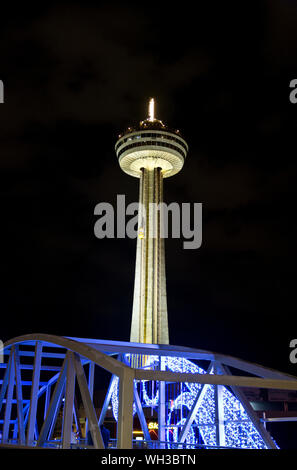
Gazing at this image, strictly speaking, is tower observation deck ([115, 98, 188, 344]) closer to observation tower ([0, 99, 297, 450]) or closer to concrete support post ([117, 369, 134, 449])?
observation tower ([0, 99, 297, 450])

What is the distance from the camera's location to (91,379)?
2478 centimetres

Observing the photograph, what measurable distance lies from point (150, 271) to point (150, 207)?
9219mm

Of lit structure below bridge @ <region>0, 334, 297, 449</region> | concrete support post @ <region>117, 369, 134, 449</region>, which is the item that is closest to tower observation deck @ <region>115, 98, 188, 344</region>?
lit structure below bridge @ <region>0, 334, 297, 449</region>

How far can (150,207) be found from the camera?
72.2m

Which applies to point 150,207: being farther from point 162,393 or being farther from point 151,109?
point 162,393

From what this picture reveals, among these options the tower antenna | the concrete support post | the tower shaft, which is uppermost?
the tower antenna

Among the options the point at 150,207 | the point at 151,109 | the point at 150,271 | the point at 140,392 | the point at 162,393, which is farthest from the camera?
the point at 151,109

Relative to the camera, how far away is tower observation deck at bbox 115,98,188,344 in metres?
66.1

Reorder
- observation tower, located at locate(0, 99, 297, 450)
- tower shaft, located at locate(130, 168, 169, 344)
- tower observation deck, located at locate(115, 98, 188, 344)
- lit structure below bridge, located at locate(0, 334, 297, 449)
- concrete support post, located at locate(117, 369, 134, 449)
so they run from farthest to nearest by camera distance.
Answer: tower observation deck, located at locate(115, 98, 188, 344) → tower shaft, located at locate(130, 168, 169, 344) → observation tower, located at locate(0, 99, 297, 450) → lit structure below bridge, located at locate(0, 334, 297, 449) → concrete support post, located at locate(117, 369, 134, 449)

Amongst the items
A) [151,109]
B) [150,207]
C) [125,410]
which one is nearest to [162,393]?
[125,410]

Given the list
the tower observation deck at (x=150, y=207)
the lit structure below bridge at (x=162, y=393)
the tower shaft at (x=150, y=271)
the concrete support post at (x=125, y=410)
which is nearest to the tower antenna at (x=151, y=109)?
the tower observation deck at (x=150, y=207)

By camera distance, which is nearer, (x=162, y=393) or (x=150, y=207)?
(x=162, y=393)

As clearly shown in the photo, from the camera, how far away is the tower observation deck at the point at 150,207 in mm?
66125
